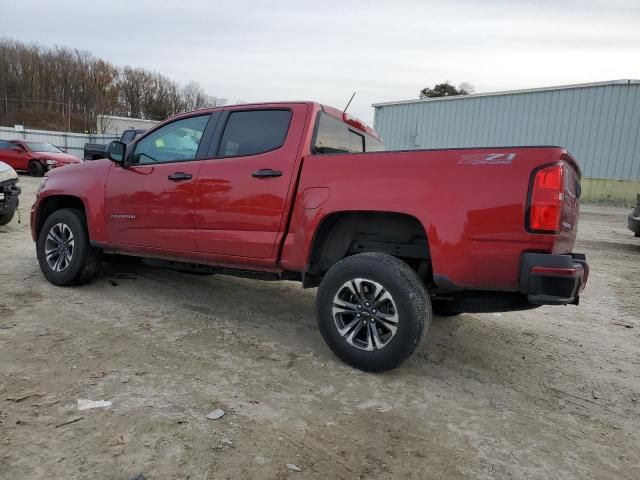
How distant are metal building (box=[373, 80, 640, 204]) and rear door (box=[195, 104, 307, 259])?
62.9 feet

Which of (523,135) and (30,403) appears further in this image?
(523,135)

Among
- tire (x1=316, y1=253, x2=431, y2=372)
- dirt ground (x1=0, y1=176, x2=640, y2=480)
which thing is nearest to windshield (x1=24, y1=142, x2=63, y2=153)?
dirt ground (x1=0, y1=176, x2=640, y2=480)

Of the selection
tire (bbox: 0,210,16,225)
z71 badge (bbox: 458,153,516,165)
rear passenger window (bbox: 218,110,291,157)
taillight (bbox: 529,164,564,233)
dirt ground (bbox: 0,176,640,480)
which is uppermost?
rear passenger window (bbox: 218,110,291,157)

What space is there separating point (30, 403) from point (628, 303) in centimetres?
576

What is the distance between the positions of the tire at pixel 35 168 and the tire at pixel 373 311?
1809cm

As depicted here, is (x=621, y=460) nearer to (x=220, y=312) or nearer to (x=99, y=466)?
(x=99, y=466)

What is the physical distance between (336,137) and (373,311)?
1586mm

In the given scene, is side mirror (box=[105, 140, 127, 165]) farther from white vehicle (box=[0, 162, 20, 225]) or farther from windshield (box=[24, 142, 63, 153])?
windshield (box=[24, 142, 63, 153])

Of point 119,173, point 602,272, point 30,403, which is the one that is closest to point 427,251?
point 30,403

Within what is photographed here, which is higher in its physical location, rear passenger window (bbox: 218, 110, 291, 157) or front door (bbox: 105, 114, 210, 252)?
rear passenger window (bbox: 218, 110, 291, 157)

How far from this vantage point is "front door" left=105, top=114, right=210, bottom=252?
3967 mm

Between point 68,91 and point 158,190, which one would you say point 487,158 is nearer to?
point 158,190

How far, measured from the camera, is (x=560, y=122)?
2058 centimetres

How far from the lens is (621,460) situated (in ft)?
7.52
